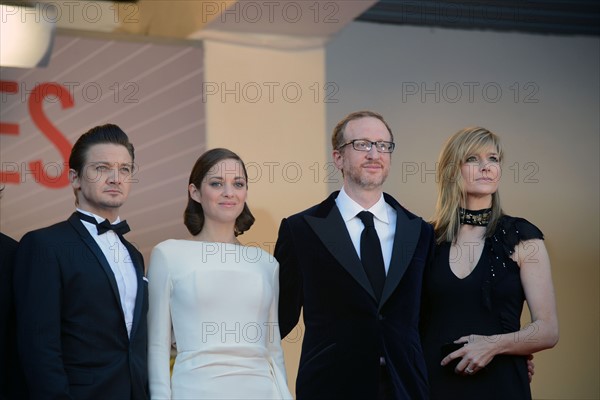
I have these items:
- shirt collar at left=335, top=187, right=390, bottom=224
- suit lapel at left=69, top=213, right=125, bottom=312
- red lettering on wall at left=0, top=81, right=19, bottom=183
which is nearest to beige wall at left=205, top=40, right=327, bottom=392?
red lettering on wall at left=0, top=81, right=19, bottom=183

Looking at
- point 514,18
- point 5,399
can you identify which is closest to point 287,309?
point 5,399

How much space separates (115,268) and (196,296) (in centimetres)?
31

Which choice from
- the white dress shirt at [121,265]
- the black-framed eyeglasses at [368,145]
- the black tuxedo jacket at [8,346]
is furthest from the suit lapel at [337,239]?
the black tuxedo jacket at [8,346]

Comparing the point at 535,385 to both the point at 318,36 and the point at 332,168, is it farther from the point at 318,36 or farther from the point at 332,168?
the point at 318,36

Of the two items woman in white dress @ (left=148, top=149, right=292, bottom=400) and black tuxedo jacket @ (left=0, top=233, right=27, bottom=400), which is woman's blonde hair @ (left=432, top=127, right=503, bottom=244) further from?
black tuxedo jacket @ (left=0, top=233, right=27, bottom=400)

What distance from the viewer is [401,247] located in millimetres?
4066

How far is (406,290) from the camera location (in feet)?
13.2

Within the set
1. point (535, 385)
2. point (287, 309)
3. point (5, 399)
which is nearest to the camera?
point (5, 399)

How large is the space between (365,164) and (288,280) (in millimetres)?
531

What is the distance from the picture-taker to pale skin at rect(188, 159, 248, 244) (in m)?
4.14

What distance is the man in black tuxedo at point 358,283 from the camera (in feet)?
12.9

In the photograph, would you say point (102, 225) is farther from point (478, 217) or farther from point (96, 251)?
point (478, 217)

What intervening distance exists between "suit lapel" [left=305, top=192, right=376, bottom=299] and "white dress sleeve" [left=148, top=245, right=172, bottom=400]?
1.88 feet

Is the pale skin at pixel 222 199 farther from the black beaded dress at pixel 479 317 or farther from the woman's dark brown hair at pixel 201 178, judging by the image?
the black beaded dress at pixel 479 317
